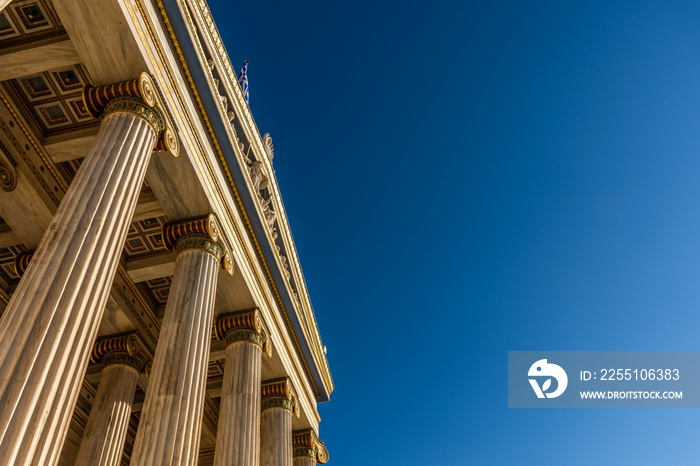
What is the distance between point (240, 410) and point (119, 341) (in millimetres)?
4673

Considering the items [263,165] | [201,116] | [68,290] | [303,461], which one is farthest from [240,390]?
[303,461]

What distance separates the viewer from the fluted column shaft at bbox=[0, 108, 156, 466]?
6594 mm

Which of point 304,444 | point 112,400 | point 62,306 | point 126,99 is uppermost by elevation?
point 126,99

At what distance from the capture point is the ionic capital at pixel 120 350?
52.5 feet

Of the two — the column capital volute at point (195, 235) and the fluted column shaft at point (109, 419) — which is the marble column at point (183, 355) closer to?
the column capital volute at point (195, 235)

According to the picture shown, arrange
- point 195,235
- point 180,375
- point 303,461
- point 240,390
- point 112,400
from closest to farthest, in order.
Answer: point 180,375 → point 195,235 → point 240,390 → point 112,400 → point 303,461

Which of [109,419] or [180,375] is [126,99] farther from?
[109,419]

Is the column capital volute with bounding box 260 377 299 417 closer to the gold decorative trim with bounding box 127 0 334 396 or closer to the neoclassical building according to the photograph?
the neoclassical building

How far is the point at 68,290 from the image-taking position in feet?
25.4

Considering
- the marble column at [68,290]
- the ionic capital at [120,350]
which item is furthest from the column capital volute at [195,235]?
the ionic capital at [120,350]

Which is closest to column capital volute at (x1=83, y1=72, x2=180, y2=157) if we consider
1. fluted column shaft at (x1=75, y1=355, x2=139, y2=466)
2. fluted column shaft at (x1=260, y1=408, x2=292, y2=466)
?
fluted column shaft at (x1=75, y1=355, x2=139, y2=466)

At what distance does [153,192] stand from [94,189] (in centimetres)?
421

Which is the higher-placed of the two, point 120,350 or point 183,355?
point 120,350

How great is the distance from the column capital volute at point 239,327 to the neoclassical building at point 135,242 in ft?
0.15
